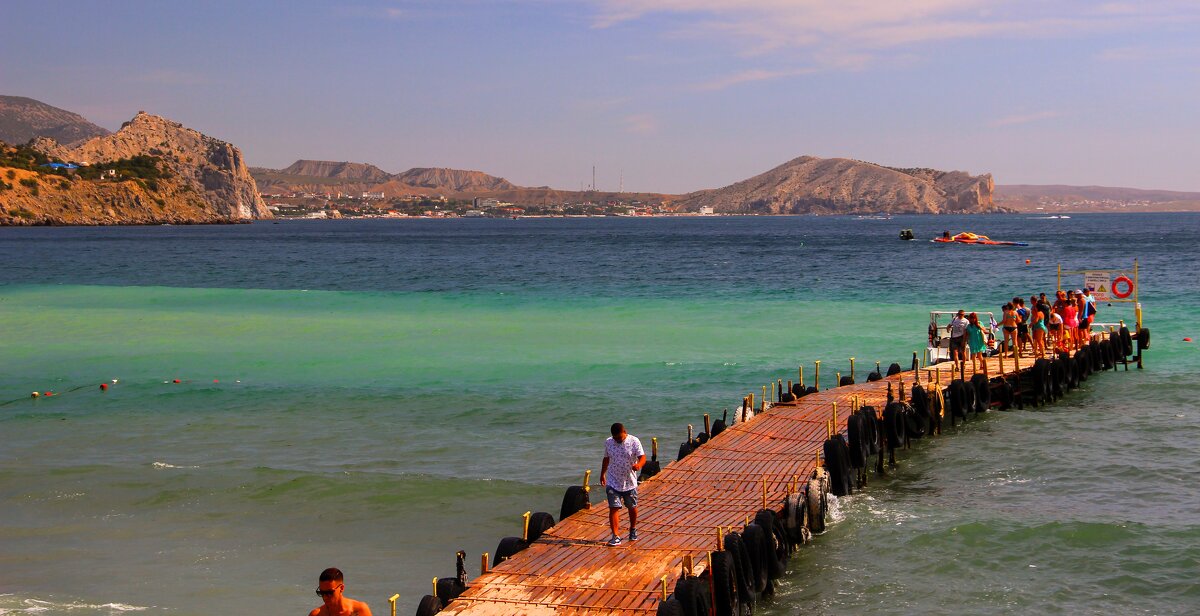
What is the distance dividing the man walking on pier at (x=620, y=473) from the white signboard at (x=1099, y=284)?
85.9ft

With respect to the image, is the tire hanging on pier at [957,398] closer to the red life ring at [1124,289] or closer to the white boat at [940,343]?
the white boat at [940,343]

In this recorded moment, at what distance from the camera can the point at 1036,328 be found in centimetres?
3161

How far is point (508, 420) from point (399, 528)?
27.7 ft

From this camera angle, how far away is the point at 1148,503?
1931 cm

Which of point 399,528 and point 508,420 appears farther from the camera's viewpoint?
point 508,420

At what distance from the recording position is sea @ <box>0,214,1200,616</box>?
15891mm

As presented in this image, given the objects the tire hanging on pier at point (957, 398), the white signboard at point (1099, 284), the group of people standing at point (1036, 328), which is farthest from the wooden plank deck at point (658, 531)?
the white signboard at point (1099, 284)

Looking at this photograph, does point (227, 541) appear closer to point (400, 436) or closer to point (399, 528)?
point (399, 528)

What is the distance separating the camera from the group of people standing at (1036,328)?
95.8 ft

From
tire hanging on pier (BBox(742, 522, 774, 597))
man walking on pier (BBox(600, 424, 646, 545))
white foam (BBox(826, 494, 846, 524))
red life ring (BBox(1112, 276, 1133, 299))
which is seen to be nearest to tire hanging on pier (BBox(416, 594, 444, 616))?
man walking on pier (BBox(600, 424, 646, 545))

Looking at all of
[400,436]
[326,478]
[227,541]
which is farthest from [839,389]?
[227,541]

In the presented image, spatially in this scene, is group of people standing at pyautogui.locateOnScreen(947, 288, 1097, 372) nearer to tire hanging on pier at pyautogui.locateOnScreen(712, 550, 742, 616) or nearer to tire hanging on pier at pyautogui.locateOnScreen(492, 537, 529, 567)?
tire hanging on pier at pyautogui.locateOnScreen(712, 550, 742, 616)

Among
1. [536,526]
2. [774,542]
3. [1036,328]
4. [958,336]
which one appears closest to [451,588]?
[536,526]

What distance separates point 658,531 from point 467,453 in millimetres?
8555
